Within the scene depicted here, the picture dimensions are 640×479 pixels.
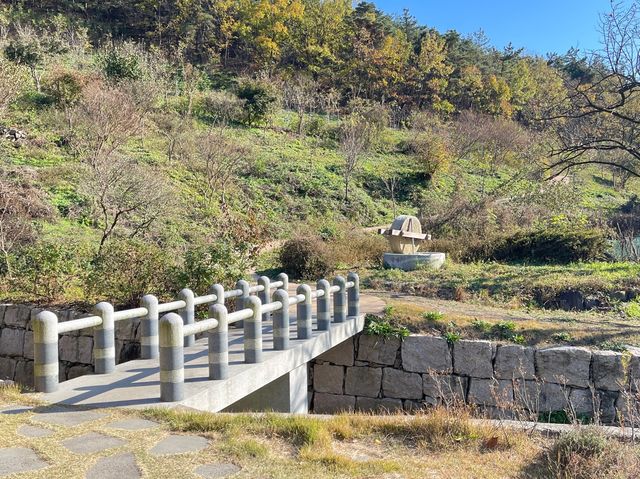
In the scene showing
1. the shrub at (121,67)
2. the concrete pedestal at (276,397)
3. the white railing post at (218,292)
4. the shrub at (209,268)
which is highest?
the shrub at (121,67)

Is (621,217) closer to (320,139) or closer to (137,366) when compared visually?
(320,139)

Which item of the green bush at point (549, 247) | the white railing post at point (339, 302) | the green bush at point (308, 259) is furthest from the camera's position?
→ the green bush at point (549, 247)

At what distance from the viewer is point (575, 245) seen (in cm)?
1572

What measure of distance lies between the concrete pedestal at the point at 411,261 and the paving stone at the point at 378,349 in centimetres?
517

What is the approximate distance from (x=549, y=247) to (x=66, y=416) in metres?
14.7

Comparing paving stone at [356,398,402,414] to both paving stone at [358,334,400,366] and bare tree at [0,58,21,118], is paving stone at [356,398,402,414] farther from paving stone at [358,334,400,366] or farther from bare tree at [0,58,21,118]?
bare tree at [0,58,21,118]

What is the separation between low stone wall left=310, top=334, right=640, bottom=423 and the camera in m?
7.63

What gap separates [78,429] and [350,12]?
167 feet

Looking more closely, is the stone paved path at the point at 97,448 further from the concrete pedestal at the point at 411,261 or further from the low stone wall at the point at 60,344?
the concrete pedestal at the point at 411,261

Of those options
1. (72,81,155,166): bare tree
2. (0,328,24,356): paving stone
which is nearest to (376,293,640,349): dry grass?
(0,328,24,356): paving stone

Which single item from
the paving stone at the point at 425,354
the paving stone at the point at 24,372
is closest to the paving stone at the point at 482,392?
the paving stone at the point at 425,354

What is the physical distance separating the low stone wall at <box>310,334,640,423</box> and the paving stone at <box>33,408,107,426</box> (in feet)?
13.9

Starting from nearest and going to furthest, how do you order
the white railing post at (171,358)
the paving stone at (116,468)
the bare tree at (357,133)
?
the paving stone at (116,468), the white railing post at (171,358), the bare tree at (357,133)

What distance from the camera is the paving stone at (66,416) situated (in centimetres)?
417
